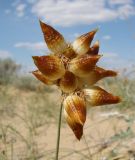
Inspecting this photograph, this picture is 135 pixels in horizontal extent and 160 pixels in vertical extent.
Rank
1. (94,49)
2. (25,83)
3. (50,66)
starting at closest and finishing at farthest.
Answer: (50,66) → (94,49) → (25,83)

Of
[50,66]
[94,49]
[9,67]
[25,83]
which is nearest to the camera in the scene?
[50,66]

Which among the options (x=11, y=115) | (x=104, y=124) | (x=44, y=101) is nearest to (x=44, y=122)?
(x=11, y=115)

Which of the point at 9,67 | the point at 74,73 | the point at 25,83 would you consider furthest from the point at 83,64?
the point at 9,67

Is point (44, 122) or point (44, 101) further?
point (44, 101)

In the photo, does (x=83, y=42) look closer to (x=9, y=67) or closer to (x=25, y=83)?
(x=25, y=83)

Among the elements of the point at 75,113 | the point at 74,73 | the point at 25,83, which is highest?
the point at 74,73

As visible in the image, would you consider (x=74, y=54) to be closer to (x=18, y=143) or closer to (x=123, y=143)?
(x=123, y=143)

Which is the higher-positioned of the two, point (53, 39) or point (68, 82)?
point (53, 39)
